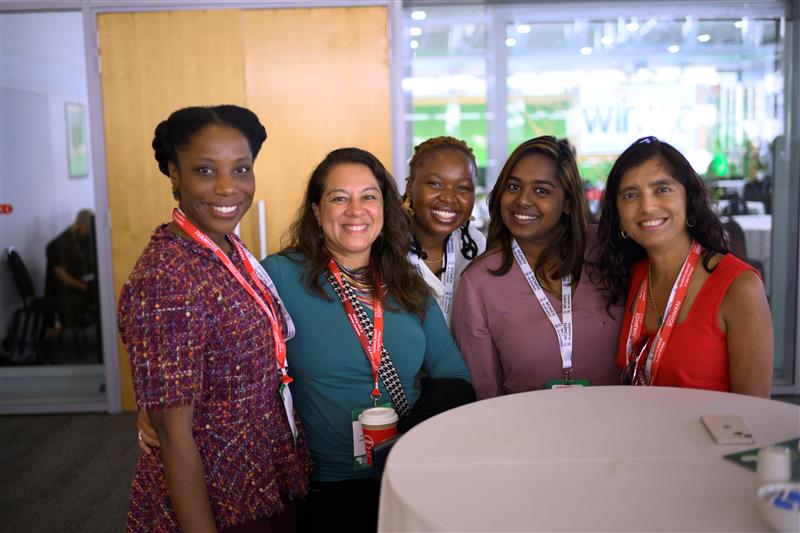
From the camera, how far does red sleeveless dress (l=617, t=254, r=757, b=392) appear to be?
2.35 m

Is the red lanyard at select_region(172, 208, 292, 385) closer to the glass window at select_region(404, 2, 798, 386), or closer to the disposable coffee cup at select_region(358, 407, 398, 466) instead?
the disposable coffee cup at select_region(358, 407, 398, 466)

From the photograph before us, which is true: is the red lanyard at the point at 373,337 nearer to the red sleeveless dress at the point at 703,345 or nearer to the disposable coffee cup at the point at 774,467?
the red sleeveless dress at the point at 703,345

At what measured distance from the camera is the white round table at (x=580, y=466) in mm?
1402

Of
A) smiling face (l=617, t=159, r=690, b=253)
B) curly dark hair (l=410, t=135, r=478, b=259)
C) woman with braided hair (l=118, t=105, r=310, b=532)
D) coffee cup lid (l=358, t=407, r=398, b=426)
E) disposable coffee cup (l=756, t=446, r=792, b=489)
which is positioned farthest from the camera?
curly dark hair (l=410, t=135, r=478, b=259)

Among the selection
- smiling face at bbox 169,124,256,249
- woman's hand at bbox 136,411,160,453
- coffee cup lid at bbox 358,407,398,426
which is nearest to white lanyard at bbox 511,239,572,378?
coffee cup lid at bbox 358,407,398,426

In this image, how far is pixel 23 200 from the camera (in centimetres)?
565

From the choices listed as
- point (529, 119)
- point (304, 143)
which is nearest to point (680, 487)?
point (304, 143)

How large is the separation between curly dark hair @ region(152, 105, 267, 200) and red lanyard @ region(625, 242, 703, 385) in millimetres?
1415

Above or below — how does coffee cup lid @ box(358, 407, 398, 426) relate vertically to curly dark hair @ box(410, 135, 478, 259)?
below

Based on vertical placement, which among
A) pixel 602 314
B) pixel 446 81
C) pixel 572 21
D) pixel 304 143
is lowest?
pixel 602 314

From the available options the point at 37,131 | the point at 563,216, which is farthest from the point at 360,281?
the point at 37,131

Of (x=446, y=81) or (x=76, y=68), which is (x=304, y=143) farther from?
(x=76, y=68)

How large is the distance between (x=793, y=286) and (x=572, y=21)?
263 centimetres

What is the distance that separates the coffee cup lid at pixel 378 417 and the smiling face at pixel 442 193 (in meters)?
1.12
